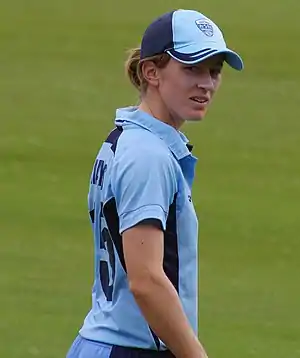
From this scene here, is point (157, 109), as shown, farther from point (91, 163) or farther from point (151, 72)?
point (91, 163)

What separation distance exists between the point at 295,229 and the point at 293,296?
185cm

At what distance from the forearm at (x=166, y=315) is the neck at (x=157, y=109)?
21.6 inches

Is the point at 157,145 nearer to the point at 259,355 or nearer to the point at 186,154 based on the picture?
the point at 186,154

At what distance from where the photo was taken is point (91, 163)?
1325cm

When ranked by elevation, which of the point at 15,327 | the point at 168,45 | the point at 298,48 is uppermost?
the point at 168,45

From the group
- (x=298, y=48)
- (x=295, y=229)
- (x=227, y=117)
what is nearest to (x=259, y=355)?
(x=295, y=229)

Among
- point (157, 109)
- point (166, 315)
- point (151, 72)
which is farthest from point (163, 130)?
point (166, 315)

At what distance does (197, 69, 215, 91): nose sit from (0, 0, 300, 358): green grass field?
4.15 m

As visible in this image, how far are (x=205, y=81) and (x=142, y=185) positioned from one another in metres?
0.46

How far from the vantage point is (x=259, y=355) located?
8086 mm

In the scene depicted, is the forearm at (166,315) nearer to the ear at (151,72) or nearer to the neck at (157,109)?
the neck at (157,109)

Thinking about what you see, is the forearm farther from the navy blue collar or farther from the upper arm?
the navy blue collar

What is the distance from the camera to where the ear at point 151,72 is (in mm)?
4078

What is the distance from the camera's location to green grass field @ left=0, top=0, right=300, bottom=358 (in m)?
8.70
